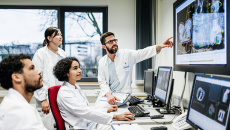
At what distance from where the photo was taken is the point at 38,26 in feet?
10.4

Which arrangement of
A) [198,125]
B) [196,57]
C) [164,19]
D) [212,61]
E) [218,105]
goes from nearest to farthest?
[218,105] → [198,125] → [212,61] → [196,57] → [164,19]

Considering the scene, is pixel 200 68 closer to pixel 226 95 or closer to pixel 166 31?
pixel 226 95

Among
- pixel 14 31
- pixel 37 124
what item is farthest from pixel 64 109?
pixel 14 31

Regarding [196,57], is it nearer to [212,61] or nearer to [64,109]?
[212,61]

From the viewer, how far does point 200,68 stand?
48.3 inches

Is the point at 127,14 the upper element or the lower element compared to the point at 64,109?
upper

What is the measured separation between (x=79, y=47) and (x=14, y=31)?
136 cm

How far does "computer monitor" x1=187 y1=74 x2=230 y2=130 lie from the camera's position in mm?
722

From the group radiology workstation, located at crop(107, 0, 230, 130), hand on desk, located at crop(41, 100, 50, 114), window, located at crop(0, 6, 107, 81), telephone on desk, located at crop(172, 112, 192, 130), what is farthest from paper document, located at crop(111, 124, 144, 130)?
window, located at crop(0, 6, 107, 81)

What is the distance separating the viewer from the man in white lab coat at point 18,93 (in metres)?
0.74

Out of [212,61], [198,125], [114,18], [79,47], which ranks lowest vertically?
[198,125]

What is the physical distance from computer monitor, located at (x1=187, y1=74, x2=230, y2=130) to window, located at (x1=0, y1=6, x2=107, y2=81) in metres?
2.40

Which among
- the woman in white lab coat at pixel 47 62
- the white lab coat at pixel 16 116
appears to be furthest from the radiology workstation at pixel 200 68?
the woman in white lab coat at pixel 47 62

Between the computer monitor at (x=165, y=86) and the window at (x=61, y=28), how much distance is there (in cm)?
176
